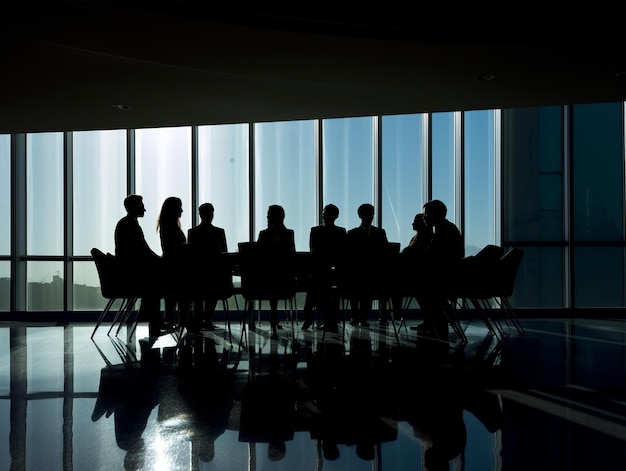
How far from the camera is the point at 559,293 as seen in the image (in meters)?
7.38

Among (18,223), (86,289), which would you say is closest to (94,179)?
(18,223)

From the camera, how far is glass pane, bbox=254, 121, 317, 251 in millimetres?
7502

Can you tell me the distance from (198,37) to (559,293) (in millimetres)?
6871

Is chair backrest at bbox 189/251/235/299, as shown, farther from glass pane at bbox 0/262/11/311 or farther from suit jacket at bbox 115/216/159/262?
glass pane at bbox 0/262/11/311

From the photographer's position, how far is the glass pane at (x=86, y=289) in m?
7.39

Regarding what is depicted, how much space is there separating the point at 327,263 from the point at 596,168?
17.7 ft

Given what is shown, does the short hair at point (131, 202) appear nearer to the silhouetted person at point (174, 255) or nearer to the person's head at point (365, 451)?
the silhouetted person at point (174, 255)

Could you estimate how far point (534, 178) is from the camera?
24.3 feet

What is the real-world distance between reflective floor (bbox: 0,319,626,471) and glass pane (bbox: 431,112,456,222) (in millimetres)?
3491

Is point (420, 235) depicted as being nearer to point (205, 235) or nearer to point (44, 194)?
point (205, 235)

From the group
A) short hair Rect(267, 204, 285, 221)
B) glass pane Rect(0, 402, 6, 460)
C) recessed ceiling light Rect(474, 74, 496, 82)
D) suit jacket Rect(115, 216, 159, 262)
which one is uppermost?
recessed ceiling light Rect(474, 74, 496, 82)

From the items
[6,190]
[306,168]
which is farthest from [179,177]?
[6,190]

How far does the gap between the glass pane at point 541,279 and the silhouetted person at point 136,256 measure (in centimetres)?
574

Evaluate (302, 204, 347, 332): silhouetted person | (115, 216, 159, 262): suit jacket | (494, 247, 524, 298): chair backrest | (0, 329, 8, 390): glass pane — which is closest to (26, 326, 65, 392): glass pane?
(0, 329, 8, 390): glass pane
